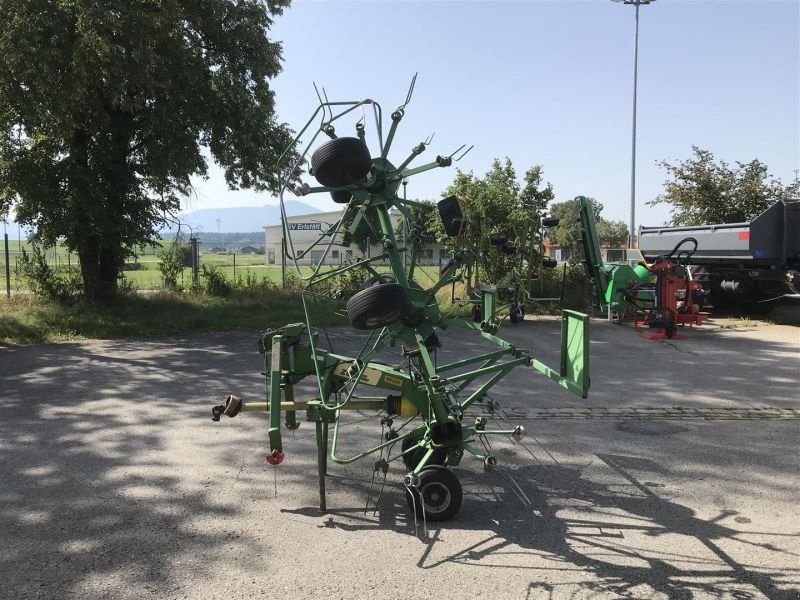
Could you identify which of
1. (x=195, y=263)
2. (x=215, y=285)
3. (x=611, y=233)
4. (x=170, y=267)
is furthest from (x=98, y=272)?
(x=611, y=233)

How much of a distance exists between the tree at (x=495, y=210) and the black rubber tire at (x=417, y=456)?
32.1 ft

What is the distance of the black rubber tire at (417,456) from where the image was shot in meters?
4.35

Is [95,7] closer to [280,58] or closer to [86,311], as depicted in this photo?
[280,58]

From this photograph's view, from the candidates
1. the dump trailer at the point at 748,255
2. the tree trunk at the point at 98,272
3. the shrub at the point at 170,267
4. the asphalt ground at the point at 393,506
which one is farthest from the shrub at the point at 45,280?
the dump trailer at the point at 748,255

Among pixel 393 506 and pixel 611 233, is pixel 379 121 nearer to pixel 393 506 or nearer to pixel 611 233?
pixel 393 506

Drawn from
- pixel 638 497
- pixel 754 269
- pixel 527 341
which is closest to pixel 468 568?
pixel 638 497

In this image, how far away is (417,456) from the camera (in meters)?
4.74

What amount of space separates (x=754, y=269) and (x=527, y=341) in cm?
593

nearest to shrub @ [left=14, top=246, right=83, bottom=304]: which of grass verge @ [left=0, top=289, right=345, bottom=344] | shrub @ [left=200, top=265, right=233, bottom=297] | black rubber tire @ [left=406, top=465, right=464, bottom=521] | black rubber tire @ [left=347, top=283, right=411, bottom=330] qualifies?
grass verge @ [left=0, top=289, right=345, bottom=344]

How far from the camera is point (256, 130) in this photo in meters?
14.5

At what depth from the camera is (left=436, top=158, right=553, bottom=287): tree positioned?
1530 centimetres

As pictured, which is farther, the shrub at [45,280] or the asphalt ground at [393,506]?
the shrub at [45,280]

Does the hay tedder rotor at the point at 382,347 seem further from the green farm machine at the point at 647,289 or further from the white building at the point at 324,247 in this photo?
the green farm machine at the point at 647,289

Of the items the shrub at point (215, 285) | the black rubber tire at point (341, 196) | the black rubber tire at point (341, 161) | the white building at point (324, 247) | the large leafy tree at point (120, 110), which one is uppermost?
the large leafy tree at point (120, 110)
